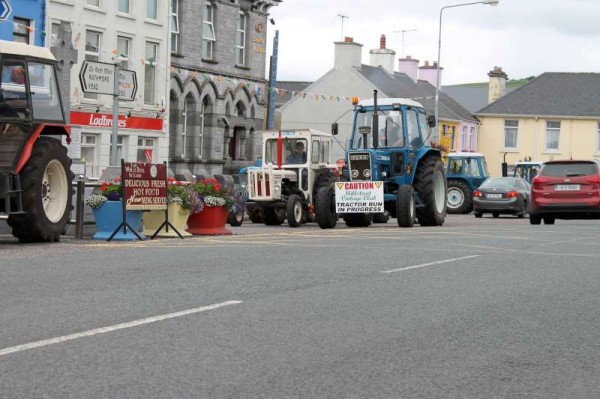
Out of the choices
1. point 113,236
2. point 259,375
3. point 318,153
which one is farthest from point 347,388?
point 318,153

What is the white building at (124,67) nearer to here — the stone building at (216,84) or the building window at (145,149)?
the building window at (145,149)

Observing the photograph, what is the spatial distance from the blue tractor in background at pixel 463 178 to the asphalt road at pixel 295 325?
31.1 m

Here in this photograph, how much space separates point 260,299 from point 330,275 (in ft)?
7.49

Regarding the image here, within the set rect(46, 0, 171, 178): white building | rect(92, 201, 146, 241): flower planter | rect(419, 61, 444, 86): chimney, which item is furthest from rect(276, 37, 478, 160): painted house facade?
rect(92, 201, 146, 241): flower planter

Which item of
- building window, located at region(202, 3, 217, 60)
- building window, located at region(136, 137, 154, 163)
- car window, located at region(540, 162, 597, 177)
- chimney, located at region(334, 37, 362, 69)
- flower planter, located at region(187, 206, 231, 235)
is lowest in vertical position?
flower planter, located at region(187, 206, 231, 235)

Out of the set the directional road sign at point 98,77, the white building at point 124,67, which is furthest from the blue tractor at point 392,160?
the white building at point 124,67

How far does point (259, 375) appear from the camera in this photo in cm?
649

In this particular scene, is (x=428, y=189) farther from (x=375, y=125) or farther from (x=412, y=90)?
(x=412, y=90)

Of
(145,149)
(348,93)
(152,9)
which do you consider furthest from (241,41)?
(348,93)

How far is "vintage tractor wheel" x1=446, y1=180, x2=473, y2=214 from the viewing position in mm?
45688

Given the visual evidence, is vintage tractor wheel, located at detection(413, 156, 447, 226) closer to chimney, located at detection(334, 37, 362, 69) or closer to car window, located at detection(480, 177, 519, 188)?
car window, located at detection(480, 177, 519, 188)

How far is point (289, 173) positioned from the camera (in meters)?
28.2

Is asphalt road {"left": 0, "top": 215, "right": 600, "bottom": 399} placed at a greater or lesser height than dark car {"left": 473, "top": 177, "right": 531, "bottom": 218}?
lesser

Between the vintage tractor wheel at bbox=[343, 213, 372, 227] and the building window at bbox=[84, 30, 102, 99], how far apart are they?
665 inches
